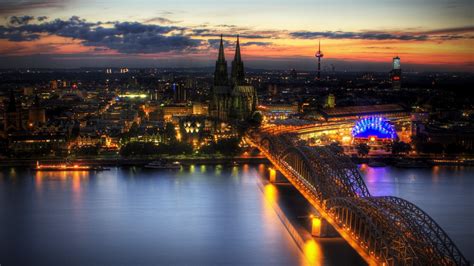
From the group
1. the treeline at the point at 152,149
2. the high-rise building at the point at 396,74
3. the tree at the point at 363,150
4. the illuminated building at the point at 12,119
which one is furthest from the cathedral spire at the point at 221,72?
the high-rise building at the point at 396,74

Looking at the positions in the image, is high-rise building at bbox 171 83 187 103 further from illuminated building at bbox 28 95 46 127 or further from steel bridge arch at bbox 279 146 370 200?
steel bridge arch at bbox 279 146 370 200

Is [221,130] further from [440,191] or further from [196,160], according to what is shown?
[440,191]

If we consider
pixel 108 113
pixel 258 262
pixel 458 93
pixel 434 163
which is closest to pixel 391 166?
pixel 434 163

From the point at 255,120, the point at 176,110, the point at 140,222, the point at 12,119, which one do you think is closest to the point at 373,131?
the point at 255,120

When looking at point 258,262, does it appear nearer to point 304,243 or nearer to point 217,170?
point 304,243

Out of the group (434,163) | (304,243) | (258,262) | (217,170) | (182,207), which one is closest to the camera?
(258,262)

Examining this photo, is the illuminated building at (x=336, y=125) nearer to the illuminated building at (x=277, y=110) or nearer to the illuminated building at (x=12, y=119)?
the illuminated building at (x=277, y=110)
